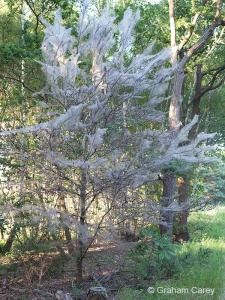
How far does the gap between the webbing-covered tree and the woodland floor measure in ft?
1.70

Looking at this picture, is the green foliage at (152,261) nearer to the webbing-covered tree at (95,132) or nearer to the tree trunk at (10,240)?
the webbing-covered tree at (95,132)

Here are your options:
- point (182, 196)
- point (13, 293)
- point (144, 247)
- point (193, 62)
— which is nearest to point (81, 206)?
point (144, 247)

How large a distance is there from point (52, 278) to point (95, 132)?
2980mm

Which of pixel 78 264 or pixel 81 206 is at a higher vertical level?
pixel 81 206

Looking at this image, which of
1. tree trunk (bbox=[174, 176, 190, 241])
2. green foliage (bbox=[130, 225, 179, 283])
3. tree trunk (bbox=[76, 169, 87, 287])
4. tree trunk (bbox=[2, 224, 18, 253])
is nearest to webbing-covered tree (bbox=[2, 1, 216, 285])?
tree trunk (bbox=[76, 169, 87, 287])

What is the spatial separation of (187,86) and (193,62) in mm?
3770

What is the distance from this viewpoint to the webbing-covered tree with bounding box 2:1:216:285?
449 centimetres

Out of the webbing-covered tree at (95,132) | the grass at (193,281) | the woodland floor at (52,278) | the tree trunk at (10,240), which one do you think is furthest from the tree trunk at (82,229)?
the tree trunk at (10,240)

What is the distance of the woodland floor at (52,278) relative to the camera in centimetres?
512

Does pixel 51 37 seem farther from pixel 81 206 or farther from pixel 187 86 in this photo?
pixel 187 86

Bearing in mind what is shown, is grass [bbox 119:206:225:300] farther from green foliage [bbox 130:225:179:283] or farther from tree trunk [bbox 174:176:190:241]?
tree trunk [bbox 174:176:190:241]

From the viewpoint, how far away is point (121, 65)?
4762 mm

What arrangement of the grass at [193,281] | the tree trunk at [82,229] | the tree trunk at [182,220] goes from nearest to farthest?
the grass at [193,281], the tree trunk at [82,229], the tree trunk at [182,220]

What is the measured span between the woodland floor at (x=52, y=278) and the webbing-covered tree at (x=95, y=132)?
518 millimetres
